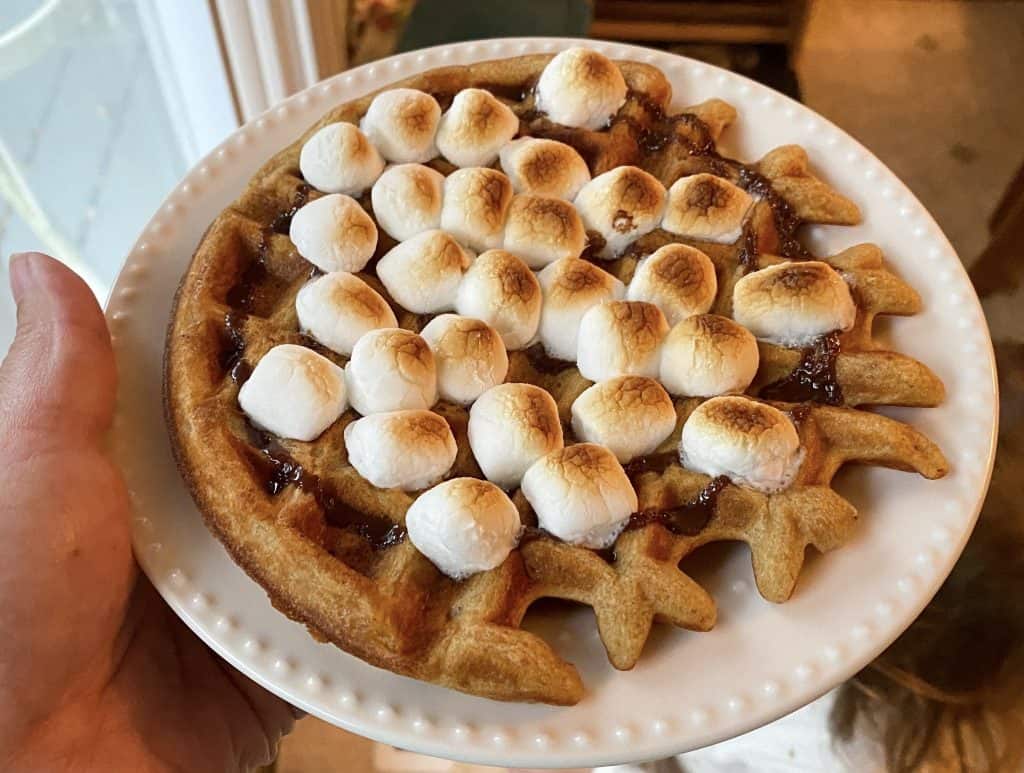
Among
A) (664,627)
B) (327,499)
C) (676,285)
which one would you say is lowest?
(664,627)

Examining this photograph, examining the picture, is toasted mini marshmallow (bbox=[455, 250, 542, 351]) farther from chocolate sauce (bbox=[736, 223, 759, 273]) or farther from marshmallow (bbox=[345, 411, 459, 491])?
chocolate sauce (bbox=[736, 223, 759, 273])

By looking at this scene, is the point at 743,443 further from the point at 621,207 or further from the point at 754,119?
the point at 754,119

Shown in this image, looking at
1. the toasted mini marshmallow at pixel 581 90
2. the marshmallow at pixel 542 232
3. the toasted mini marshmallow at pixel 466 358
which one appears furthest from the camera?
the toasted mini marshmallow at pixel 581 90

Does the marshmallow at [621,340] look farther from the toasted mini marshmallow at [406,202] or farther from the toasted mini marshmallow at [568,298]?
the toasted mini marshmallow at [406,202]

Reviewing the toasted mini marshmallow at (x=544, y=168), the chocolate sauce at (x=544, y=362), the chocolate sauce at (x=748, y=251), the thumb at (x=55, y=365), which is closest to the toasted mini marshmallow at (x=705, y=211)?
the chocolate sauce at (x=748, y=251)

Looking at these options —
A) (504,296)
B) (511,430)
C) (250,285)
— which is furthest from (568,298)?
(250,285)

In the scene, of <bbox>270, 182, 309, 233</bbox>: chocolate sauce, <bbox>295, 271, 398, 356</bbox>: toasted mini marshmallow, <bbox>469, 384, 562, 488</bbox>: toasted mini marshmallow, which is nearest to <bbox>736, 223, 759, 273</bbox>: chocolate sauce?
<bbox>469, 384, 562, 488</bbox>: toasted mini marshmallow
